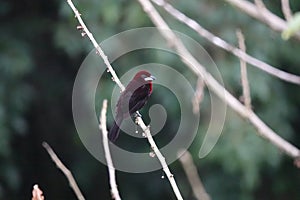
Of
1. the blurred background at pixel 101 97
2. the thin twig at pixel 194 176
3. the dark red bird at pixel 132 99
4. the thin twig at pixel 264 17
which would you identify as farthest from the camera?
the blurred background at pixel 101 97

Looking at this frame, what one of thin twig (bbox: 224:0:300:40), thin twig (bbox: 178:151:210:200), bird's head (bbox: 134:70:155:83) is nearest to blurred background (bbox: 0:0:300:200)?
bird's head (bbox: 134:70:155:83)

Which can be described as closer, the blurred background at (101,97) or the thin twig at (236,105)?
the thin twig at (236,105)

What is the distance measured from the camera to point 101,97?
5.02 meters

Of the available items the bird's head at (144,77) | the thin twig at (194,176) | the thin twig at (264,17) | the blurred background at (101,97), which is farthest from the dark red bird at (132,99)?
the blurred background at (101,97)

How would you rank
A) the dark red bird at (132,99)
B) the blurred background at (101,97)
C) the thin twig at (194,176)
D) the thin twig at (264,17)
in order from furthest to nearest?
the blurred background at (101,97) < the dark red bird at (132,99) < the thin twig at (194,176) < the thin twig at (264,17)

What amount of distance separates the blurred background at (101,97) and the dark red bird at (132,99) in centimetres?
189

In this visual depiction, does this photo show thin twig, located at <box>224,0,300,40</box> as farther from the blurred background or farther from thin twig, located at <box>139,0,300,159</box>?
the blurred background

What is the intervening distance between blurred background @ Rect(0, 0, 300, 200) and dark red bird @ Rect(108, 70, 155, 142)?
189 cm

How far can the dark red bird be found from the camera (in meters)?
2.75

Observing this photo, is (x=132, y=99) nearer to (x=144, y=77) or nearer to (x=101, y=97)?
(x=144, y=77)

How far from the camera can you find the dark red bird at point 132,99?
2.75m

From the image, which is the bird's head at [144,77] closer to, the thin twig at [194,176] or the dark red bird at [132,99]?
the dark red bird at [132,99]

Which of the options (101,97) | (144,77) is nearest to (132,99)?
(144,77)

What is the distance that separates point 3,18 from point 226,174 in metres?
1.77
